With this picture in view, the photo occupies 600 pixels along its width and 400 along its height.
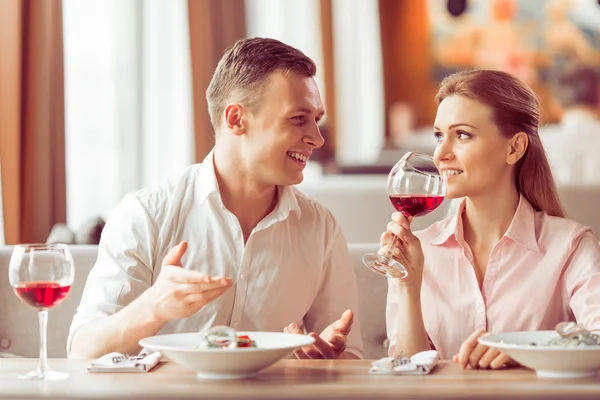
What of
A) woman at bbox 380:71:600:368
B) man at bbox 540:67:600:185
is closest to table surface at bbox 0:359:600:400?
woman at bbox 380:71:600:368

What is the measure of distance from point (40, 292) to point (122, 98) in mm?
3379

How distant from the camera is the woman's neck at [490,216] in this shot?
2.42m

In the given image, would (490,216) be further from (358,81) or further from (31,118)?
(358,81)

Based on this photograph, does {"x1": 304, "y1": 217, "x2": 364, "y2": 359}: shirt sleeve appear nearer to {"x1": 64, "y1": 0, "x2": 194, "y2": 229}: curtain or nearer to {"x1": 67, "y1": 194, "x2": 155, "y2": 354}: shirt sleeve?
{"x1": 67, "y1": 194, "x2": 155, "y2": 354}: shirt sleeve

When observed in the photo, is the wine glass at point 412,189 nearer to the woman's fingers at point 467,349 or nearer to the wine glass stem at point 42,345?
the woman's fingers at point 467,349

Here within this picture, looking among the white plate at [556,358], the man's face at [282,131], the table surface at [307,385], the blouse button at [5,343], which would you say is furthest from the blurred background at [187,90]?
the white plate at [556,358]

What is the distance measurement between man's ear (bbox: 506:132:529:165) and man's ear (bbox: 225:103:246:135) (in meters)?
0.69

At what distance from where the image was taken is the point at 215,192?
7.99 feet

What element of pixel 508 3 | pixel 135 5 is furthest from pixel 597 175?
pixel 135 5

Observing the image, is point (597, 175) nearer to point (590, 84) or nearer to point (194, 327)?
point (590, 84)

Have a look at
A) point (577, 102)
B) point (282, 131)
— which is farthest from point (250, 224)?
point (577, 102)

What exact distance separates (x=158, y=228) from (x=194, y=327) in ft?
0.86

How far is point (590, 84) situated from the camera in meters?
10.7

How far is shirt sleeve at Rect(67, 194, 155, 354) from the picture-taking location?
223cm
